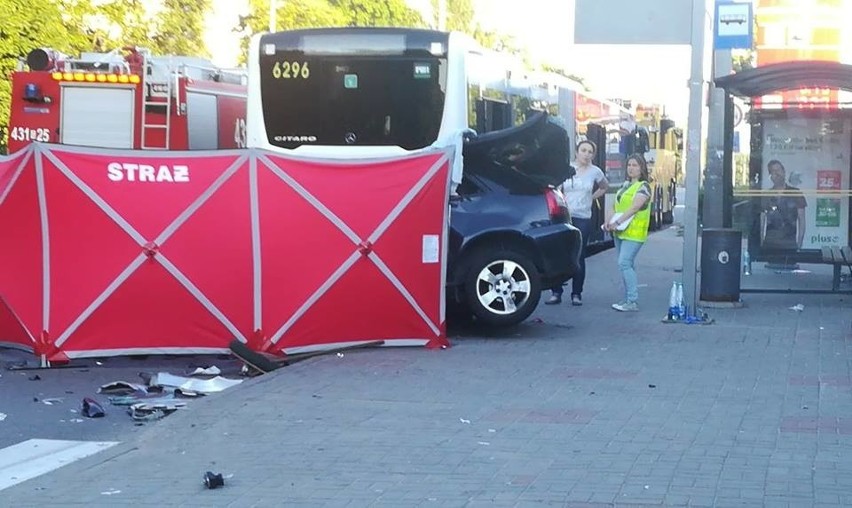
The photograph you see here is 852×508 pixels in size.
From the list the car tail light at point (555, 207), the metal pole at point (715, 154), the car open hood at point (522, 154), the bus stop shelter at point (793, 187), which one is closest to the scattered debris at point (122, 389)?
the car open hood at point (522, 154)

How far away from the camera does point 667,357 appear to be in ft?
38.3

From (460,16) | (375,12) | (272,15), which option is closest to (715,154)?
(272,15)

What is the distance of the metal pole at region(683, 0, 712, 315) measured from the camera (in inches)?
567

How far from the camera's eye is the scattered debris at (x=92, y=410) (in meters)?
9.55

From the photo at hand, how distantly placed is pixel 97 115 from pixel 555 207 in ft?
28.1

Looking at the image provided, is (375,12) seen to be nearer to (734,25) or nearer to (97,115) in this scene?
(97,115)

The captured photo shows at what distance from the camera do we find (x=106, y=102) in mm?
19125

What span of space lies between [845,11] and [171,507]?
938 inches

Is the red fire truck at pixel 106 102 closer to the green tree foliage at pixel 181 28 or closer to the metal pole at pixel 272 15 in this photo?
the green tree foliage at pixel 181 28

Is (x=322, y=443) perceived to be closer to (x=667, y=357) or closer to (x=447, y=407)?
(x=447, y=407)

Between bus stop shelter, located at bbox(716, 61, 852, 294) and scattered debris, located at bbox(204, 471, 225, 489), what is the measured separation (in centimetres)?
1026

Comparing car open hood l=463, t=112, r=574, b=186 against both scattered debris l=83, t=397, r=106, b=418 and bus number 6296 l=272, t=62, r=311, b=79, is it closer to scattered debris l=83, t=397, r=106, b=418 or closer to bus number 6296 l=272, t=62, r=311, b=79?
bus number 6296 l=272, t=62, r=311, b=79

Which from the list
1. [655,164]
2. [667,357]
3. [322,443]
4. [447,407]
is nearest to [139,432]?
[322,443]

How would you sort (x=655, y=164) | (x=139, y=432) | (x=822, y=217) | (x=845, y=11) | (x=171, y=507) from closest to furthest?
(x=171, y=507), (x=139, y=432), (x=822, y=217), (x=845, y=11), (x=655, y=164)
